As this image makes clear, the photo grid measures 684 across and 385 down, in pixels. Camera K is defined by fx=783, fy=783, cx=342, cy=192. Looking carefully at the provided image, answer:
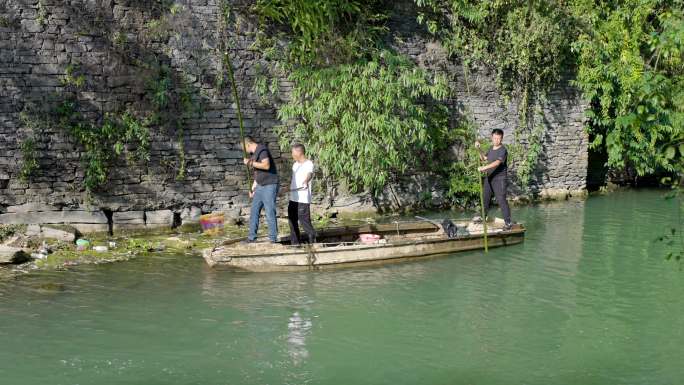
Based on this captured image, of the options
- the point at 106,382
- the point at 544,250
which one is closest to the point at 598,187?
the point at 544,250

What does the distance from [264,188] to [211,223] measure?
2313mm

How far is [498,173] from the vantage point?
11586mm

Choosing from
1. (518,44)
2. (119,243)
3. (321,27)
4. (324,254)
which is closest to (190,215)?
(119,243)

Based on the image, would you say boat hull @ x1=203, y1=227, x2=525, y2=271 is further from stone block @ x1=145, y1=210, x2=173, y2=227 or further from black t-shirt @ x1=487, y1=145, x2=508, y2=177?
stone block @ x1=145, y1=210, x2=173, y2=227

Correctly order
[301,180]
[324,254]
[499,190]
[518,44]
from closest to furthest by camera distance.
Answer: [324,254], [301,180], [499,190], [518,44]

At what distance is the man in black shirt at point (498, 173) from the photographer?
11414 mm

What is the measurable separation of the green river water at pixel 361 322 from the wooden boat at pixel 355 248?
0.15m

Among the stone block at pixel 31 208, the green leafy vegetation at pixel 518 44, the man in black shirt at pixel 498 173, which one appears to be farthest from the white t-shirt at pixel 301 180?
the green leafy vegetation at pixel 518 44

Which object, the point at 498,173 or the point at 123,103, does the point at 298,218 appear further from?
the point at 123,103

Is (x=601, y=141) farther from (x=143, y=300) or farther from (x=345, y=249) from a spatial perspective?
(x=143, y=300)

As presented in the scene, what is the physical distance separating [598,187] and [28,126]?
37.9 feet

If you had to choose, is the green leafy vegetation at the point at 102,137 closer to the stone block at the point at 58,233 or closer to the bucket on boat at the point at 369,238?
the stone block at the point at 58,233

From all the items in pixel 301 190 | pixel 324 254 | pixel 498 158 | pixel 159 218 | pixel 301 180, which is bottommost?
pixel 324 254

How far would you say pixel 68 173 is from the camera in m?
11.8
